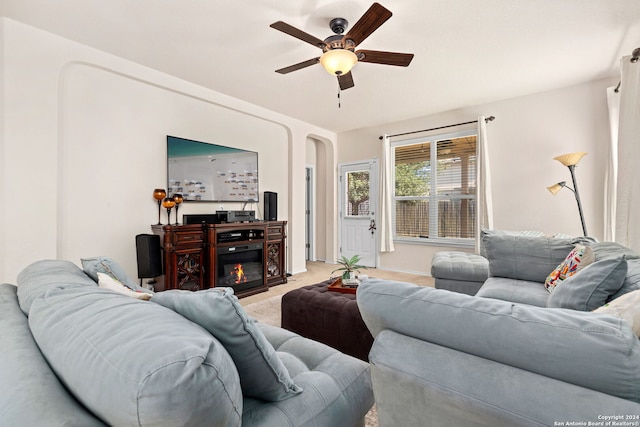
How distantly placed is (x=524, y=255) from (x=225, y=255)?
314cm

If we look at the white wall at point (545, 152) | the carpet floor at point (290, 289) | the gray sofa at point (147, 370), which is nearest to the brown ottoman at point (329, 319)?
the carpet floor at point (290, 289)

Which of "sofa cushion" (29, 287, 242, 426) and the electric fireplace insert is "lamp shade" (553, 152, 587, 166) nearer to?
the electric fireplace insert

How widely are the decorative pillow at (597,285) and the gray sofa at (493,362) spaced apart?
2.80ft

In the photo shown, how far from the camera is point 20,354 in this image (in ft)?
2.16

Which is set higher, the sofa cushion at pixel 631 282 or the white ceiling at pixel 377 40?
the white ceiling at pixel 377 40

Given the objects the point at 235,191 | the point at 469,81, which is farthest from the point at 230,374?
the point at 469,81

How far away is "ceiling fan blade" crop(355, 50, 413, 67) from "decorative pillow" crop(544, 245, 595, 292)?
1911 mm

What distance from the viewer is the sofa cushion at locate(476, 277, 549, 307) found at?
Answer: 82.0 inches

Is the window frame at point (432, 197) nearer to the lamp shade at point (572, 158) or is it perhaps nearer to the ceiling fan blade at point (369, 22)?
the lamp shade at point (572, 158)

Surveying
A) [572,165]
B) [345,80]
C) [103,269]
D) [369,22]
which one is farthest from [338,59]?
[572,165]

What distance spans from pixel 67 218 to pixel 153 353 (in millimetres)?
3107

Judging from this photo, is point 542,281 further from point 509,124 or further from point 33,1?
point 33,1

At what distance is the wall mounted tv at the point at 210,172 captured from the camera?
3570 mm

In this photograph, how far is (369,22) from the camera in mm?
2074
